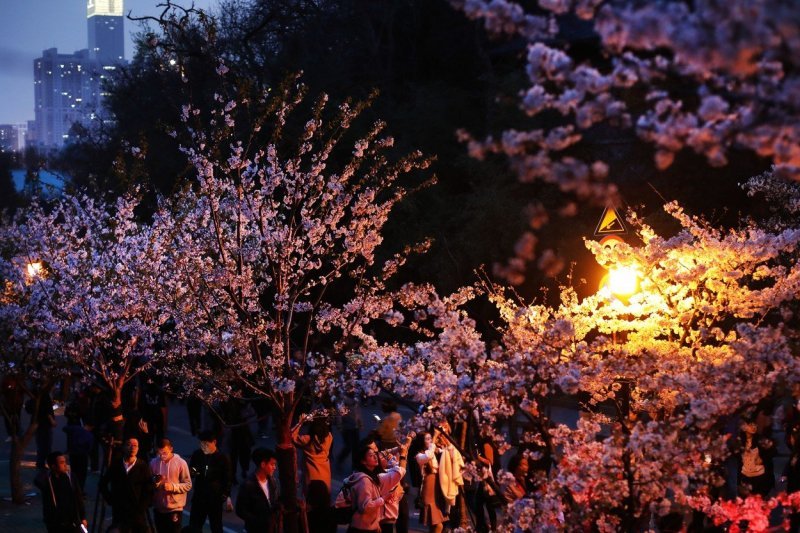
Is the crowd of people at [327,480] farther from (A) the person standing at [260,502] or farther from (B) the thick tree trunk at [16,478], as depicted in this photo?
(B) the thick tree trunk at [16,478]

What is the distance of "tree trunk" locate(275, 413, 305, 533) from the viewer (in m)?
10.9

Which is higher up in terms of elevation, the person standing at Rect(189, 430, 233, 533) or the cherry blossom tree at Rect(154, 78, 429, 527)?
the cherry blossom tree at Rect(154, 78, 429, 527)

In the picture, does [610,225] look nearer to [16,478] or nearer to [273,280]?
[273,280]

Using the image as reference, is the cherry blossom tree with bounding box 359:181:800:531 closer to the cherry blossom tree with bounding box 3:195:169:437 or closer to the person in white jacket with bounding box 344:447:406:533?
the person in white jacket with bounding box 344:447:406:533

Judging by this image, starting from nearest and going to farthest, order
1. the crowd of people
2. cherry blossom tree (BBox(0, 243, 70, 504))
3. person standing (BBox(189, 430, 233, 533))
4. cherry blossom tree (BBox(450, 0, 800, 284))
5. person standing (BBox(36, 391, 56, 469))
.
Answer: cherry blossom tree (BBox(450, 0, 800, 284)) < the crowd of people < person standing (BBox(189, 430, 233, 533)) < cherry blossom tree (BBox(0, 243, 70, 504)) < person standing (BBox(36, 391, 56, 469))

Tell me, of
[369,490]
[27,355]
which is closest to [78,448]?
[27,355]

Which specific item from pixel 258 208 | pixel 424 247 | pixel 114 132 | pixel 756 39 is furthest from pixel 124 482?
pixel 114 132

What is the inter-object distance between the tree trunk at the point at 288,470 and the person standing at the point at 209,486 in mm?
1689

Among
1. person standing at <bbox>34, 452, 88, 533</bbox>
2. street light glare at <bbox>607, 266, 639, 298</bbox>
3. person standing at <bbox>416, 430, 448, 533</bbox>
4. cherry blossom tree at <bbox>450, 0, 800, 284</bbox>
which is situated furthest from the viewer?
person standing at <bbox>416, 430, 448, 533</bbox>

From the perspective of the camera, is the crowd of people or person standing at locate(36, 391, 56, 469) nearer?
the crowd of people

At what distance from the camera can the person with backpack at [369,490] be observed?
10641 millimetres

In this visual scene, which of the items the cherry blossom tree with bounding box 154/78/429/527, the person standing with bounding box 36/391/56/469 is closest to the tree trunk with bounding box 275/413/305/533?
the cherry blossom tree with bounding box 154/78/429/527

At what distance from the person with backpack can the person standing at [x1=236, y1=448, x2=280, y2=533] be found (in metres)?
0.82

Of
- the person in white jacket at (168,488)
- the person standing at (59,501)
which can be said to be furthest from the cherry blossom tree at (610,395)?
the person standing at (59,501)
